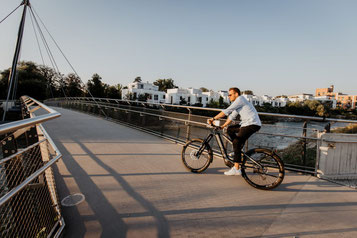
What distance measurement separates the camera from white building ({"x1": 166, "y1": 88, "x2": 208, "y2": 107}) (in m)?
Result: 62.2

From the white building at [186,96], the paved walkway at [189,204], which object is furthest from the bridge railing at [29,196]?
the white building at [186,96]

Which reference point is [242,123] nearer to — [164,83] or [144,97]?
[144,97]

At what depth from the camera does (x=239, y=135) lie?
11.1 ft

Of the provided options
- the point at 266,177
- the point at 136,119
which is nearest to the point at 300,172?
the point at 266,177

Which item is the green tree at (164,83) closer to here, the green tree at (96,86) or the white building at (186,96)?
the white building at (186,96)

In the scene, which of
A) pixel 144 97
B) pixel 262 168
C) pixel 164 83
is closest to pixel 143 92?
pixel 144 97

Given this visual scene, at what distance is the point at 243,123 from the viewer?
134 inches

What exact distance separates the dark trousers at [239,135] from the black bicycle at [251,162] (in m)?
0.10

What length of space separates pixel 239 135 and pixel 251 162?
1.73 feet

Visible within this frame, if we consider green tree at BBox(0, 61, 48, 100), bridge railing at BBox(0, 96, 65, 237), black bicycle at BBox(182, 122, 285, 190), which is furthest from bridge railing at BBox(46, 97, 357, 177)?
green tree at BBox(0, 61, 48, 100)

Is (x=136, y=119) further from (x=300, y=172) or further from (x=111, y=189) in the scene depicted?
(x=300, y=172)

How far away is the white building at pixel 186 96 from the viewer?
6219 cm

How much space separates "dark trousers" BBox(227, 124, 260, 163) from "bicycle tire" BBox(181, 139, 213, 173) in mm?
582

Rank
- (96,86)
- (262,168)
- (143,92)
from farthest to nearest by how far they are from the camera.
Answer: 1. (143,92)
2. (96,86)
3. (262,168)
